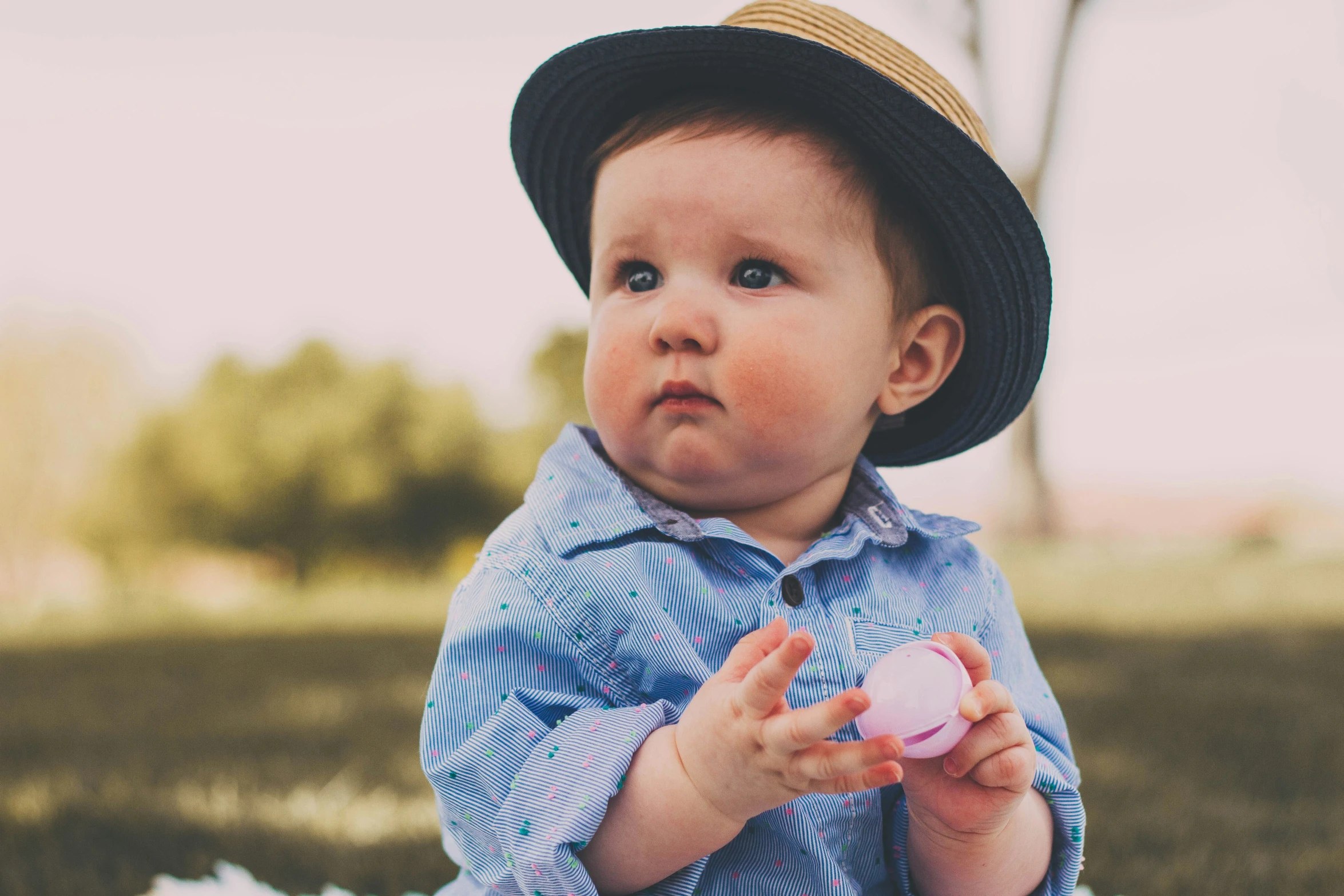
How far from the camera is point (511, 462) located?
818cm

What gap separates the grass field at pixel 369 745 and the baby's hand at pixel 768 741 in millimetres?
1415

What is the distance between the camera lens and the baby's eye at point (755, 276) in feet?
4.63

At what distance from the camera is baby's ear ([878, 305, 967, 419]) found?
5.28 ft

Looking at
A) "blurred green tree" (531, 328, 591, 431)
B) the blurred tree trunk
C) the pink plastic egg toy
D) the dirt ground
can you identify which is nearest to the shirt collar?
the pink plastic egg toy

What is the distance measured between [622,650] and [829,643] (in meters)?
0.26

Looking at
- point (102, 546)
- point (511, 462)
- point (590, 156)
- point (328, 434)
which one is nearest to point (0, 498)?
point (102, 546)

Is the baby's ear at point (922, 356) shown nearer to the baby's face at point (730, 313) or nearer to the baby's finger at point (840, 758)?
the baby's face at point (730, 313)

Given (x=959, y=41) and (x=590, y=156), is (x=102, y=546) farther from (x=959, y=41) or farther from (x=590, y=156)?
(x=590, y=156)

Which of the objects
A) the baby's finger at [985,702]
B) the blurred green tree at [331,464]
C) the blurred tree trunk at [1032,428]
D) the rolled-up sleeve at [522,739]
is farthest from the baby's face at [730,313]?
the blurred tree trunk at [1032,428]

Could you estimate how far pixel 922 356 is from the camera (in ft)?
5.44

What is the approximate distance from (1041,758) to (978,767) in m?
0.29

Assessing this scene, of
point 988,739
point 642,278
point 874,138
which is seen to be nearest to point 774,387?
point 642,278

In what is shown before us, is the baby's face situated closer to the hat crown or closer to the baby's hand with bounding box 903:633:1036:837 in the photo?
the hat crown

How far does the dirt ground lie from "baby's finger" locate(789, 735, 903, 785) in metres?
1.52
